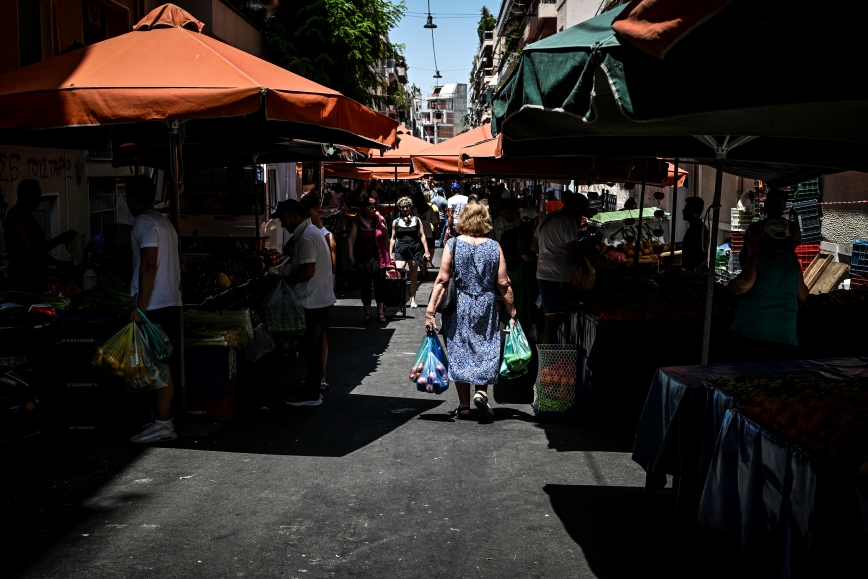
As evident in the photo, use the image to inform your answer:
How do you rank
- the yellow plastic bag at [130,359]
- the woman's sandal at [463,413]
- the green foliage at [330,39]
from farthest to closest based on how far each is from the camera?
1. the green foliage at [330,39]
2. the woman's sandal at [463,413]
3. the yellow plastic bag at [130,359]

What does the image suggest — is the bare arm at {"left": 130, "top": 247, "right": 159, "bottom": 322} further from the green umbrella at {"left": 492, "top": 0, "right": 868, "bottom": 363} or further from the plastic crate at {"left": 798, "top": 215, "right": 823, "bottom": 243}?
the plastic crate at {"left": 798, "top": 215, "right": 823, "bottom": 243}

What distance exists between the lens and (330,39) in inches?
996

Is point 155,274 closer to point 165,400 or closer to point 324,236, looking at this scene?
point 165,400

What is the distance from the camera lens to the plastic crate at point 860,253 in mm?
13219

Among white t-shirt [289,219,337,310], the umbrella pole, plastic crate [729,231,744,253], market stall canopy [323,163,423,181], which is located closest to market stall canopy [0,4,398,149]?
the umbrella pole

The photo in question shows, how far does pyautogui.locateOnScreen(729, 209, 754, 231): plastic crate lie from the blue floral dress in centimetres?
1346

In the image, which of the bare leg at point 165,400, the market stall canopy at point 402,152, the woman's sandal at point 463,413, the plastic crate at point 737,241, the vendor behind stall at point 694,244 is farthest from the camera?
the plastic crate at point 737,241

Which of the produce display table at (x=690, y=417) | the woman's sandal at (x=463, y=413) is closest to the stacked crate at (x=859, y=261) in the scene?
the woman's sandal at (x=463, y=413)

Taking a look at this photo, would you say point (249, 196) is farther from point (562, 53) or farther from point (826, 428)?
point (826, 428)

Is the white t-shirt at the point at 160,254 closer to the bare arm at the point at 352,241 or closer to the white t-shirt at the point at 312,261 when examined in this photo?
the white t-shirt at the point at 312,261

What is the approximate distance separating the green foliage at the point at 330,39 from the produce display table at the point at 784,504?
21629 millimetres

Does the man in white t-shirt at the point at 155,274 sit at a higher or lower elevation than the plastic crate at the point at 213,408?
higher

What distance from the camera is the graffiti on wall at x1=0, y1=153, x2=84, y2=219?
10609mm

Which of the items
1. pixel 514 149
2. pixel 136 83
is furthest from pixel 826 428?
pixel 514 149
